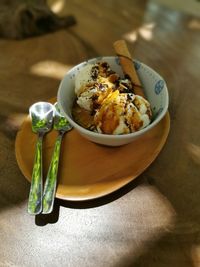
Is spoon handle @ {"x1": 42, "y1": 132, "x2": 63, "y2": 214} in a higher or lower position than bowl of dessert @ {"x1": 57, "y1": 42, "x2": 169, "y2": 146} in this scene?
lower

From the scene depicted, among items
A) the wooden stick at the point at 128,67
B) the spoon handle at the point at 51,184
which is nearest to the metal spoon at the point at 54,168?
the spoon handle at the point at 51,184

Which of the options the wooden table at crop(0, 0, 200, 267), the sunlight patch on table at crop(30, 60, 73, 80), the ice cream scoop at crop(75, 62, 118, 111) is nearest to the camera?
the wooden table at crop(0, 0, 200, 267)

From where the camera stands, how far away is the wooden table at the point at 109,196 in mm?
442

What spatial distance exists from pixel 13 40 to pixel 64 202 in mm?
500

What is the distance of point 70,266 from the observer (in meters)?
0.43

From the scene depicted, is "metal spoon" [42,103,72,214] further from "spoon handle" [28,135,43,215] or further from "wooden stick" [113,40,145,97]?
"wooden stick" [113,40,145,97]

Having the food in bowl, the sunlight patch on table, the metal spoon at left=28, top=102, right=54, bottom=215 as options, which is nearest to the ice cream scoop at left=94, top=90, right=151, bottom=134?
the food in bowl

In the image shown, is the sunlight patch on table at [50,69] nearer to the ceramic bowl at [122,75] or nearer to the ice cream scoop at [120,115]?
the ceramic bowl at [122,75]

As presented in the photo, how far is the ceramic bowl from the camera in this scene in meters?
0.51

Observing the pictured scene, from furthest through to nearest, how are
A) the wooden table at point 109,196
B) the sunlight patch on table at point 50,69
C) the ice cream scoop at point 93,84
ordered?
the sunlight patch on table at point 50,69 < the ice cream scoop at point 93,84 < the wooden table at point 109,196

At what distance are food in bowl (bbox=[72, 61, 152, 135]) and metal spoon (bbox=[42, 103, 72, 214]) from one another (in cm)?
3

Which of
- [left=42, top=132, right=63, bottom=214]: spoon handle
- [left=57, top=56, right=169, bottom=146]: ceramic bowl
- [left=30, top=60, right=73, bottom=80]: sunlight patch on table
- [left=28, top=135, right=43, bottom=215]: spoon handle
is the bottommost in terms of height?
[left=30, top=60, right=73, bottom=80]: sunlight patch on table

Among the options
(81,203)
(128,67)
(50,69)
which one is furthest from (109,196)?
(50,69)

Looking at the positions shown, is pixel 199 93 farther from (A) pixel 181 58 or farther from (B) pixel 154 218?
(B) pixel 154 218
